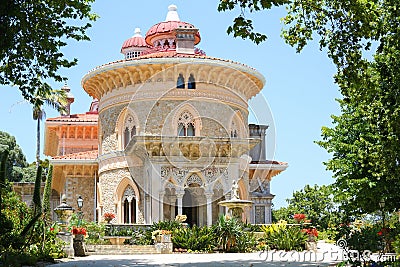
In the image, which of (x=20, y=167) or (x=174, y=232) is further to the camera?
(x=20, y=167)

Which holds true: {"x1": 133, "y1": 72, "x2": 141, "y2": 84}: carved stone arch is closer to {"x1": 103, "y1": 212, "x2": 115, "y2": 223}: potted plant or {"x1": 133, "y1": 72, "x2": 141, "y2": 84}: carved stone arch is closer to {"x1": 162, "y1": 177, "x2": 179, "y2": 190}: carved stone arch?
{"x1": 162, "y1": 177, "x2": 179, "y2": 190}: carved stone arch

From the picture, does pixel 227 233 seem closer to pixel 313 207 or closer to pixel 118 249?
pixel 118 249

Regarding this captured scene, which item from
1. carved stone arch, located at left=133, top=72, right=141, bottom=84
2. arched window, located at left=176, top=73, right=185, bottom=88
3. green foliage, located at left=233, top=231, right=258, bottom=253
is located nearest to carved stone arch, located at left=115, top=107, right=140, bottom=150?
carved stone arch, located at left=133, top=72, right=141, bottom=84

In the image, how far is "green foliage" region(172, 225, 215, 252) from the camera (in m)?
23.3

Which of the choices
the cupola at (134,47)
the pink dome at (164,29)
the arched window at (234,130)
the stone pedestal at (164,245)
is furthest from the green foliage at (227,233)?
the cupola at (134,47)

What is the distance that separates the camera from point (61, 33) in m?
15.8

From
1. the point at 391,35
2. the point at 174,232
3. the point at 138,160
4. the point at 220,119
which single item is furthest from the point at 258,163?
the point at 391,35

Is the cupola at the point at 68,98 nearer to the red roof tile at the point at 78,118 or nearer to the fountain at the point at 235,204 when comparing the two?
the red roof tile at the point at 78,118

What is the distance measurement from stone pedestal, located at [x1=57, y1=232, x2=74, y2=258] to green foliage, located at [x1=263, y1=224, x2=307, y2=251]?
822 cm

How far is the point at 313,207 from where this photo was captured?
5359 centimetres

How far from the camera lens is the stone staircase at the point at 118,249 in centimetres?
2366

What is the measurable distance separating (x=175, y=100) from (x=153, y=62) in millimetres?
2315

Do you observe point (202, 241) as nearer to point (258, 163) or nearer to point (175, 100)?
point (175, 100)

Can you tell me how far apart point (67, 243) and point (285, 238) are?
8.65 metres
